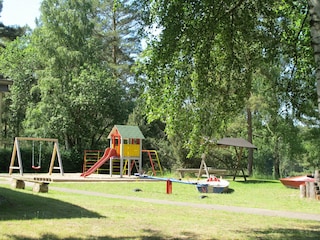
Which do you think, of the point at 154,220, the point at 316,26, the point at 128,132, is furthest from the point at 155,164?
the point at 316,26

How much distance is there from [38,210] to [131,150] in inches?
707

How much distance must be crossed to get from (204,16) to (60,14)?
94.6ft

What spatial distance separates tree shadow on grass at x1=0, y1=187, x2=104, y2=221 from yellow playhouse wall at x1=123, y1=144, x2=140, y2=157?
15559 millimetres

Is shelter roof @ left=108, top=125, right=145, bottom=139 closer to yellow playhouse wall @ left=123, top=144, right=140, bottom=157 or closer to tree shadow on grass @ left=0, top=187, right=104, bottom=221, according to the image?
yellow playhouse wall @ left=123, top=144, right=140, bottom=157

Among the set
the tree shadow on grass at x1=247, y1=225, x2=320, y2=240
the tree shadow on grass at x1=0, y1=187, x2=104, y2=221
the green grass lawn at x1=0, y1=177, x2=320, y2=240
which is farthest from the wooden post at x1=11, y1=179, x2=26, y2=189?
the tree shadow on grass at x1=247, y1=225, x2=320, y2=240

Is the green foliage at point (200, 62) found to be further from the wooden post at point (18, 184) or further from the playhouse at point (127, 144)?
the playhouse at point (127, 144)

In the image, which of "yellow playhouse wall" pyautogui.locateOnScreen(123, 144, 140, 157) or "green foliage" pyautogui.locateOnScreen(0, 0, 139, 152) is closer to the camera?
"yellow playhouse wall" pyautogui.locateOnScreen(123, 144, 140, 157)

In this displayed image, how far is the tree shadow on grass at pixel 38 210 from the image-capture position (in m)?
8.73

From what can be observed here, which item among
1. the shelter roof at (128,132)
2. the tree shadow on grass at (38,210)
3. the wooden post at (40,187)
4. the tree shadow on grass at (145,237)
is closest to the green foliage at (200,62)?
the tree shadow on grass at (145,237)

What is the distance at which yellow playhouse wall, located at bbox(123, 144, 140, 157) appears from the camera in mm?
27250

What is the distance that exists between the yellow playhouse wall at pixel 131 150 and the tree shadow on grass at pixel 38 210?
1556 centimetres

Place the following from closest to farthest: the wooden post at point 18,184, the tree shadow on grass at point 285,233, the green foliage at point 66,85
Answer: the tree shadow on grass at point 285,233
the wooden post at point 18,184
the green foliage at point 66,85

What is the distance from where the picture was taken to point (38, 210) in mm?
9586

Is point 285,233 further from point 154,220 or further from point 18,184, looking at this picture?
point 18,184
